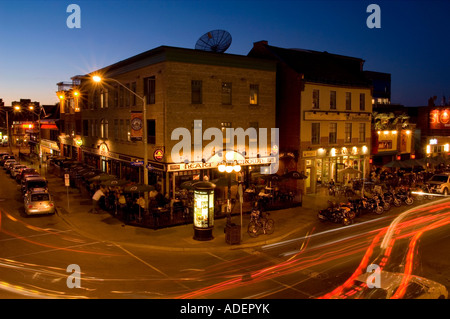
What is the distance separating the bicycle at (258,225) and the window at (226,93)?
11.6 metres

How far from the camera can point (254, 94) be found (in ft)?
98.2

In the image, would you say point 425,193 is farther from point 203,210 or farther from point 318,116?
point 203,210

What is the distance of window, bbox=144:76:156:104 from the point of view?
1067 inches

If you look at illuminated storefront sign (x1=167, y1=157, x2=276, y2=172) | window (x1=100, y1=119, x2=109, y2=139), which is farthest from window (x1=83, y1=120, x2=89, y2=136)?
illuminated storefront sign (x1=167, y1=157, x2=276, y2=172)

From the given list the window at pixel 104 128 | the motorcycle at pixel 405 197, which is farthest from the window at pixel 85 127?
the motorcycle at pixel 405 197

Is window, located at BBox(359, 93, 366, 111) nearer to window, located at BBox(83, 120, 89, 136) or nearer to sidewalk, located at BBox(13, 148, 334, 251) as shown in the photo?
sidewalk, located at BBox(13, 148, 334, 251)

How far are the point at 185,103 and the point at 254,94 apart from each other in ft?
21.2

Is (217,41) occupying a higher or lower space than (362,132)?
higher

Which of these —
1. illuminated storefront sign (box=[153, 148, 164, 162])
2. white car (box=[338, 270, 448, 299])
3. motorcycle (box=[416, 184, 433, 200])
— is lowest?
motorcycle (box=[416, 184, 433, 200])

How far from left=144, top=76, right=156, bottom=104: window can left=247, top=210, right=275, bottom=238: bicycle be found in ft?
40.8

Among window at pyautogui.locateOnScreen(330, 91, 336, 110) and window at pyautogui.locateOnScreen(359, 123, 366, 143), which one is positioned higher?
window at pyautogui.locateOnScreen(330, 91, 336, 110)

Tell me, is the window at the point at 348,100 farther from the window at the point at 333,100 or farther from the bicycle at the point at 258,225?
the bicycle at the point at 258,225

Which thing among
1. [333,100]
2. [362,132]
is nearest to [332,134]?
[333,100]

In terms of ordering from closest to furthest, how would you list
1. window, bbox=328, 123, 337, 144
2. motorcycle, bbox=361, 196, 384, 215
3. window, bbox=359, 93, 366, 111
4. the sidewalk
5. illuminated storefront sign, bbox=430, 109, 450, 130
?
the sidewalk
motorcycle, bbox=361, 196, 384, 215
window, bbox=328, 123, 337, 144
window, bbox=359, 93, 366, 111
illuminated storefront sign, bbox=430, 109, 450, 130
